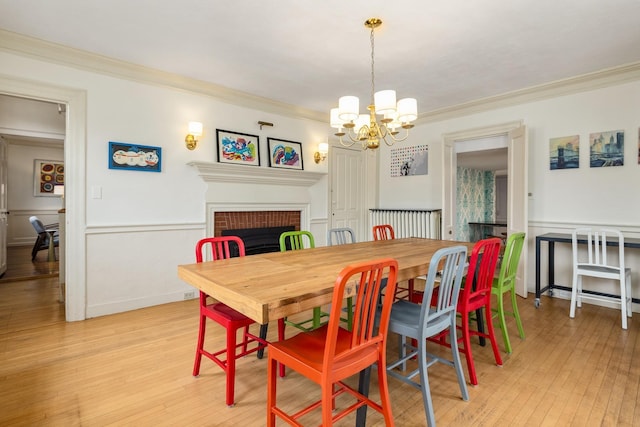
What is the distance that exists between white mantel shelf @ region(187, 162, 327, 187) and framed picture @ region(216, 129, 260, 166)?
0.54ft

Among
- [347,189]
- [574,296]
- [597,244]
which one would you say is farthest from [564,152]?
[347,189]

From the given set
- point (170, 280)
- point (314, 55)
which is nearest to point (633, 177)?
→ point (314, 55)

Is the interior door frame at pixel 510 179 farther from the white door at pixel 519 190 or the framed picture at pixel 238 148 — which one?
the framed picture at pixel 238 148

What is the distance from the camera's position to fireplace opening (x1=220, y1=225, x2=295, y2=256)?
411cm

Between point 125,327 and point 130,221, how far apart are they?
1065mm


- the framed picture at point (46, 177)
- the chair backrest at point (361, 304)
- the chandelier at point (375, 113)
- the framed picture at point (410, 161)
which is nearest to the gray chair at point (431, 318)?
the chair backrest at point (361, 304)

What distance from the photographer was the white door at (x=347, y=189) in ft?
16.8

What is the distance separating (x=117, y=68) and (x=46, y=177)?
6.02 metres

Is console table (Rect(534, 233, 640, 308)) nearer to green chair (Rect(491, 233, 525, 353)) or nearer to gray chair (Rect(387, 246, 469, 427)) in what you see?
green chair (Rect(491, 233, 525, 353))

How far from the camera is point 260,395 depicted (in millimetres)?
1897

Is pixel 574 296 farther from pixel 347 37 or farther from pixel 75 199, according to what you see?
pixel 75 199

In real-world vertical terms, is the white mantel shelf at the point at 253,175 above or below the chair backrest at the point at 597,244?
above

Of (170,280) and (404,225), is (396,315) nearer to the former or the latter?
(170,280)

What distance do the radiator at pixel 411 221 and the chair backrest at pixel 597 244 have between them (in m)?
1.67
